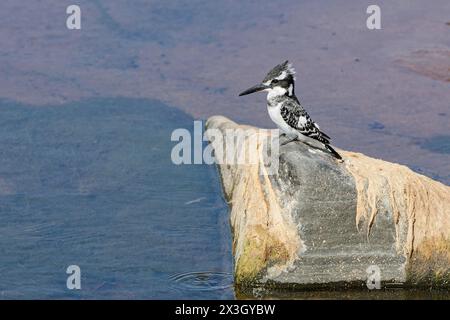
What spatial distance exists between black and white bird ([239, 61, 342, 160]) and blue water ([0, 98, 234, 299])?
138 centimetres

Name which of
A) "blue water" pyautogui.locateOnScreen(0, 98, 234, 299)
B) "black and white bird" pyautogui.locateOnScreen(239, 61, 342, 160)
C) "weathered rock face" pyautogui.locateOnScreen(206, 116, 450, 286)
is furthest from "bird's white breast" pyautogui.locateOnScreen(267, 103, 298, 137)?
"blue water" pyautogui.locateOnScreen(0, 98, 234, 299)

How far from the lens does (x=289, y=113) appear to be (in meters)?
10.2

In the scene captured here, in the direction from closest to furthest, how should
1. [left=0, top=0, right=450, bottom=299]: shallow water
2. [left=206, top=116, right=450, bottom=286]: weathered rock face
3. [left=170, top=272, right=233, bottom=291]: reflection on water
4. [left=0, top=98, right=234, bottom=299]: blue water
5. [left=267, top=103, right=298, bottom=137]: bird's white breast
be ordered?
[left=206, top=116, right=450, bottom=286]: weathered rock face
[left=170, top=272, right=233, bottom=291]: reflection on water
[left=0, top=98, right=234, bottom=299]: blue water
[left=267, top=103, right=298, bottom=137]: bird's white breast
[left=0, top=0, right=450, bottom=299]: shallow water

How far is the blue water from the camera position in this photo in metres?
10.0

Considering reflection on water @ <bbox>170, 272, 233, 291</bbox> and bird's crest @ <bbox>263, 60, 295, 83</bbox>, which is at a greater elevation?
bird's crest @ <bbox>263, 60, 295, 83</bbox>

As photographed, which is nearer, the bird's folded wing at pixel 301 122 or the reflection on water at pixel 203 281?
the reflection on water at pixel 203 281

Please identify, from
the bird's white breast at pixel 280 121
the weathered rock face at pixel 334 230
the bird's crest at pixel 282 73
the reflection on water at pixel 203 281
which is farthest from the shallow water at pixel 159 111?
the bird's crest at pixel 282 73

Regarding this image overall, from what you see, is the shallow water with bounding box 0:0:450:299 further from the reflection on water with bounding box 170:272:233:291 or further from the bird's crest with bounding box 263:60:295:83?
the bird's crest with bounding box 263:60:295:83

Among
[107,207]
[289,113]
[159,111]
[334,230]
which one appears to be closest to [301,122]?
[289,113]

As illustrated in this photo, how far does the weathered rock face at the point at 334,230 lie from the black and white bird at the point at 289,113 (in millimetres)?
207

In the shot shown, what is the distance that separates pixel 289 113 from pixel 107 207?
2389 millimetres

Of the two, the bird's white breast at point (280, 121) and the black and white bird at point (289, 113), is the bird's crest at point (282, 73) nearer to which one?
the black and white bird at point (289, 113)

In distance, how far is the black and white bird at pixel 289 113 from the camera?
397 inches

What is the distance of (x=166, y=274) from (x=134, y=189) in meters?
1.90
